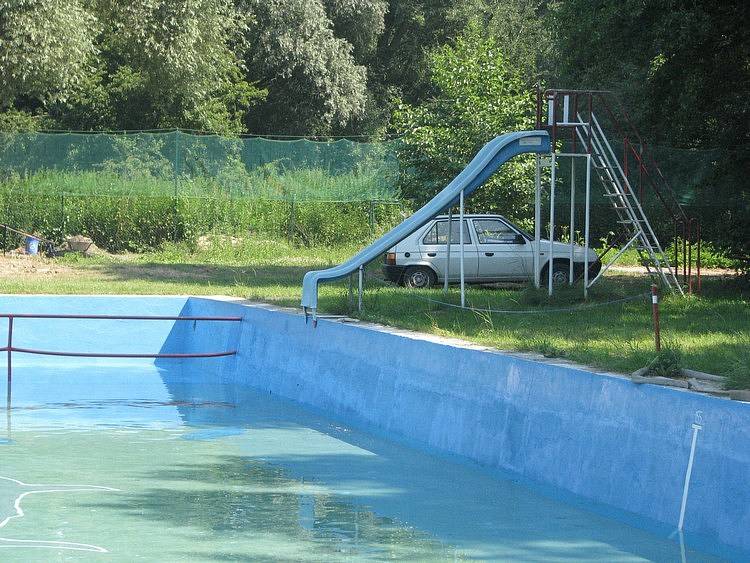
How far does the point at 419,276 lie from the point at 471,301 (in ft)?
16.2

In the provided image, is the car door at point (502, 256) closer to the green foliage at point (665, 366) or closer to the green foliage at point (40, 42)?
the green foliage at point (665, 366)

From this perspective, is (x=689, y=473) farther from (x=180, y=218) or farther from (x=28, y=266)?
(x=180, y=218)

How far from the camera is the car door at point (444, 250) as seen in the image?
24484 mm

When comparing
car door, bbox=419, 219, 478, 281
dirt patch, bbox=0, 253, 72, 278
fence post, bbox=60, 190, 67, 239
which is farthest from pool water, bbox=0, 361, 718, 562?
fence post, bbox=60, 190, 67, 239

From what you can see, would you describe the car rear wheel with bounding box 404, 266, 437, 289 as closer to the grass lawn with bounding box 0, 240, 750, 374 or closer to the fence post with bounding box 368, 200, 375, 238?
the grass lawn with bounding box 0, 240, 750, 374

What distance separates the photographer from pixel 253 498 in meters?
11.7

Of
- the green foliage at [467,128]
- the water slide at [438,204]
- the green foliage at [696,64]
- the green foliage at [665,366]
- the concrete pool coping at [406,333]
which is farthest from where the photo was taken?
the green foliage at [467,128]

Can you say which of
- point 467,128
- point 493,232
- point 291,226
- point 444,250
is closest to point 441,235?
point 444,250

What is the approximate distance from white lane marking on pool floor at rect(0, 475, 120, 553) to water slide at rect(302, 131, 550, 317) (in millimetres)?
5949

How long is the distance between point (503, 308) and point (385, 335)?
154 inches

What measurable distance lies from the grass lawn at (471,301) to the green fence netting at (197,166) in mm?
2296

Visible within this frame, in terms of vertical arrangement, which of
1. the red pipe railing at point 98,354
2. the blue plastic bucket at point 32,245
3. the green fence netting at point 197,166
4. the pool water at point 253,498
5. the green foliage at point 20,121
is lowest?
the pool water at point 253,498

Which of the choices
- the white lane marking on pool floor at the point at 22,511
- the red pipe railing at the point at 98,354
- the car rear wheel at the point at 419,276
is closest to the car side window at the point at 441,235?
the car rear wheel at the point at 419,276

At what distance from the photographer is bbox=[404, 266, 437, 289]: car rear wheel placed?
968 inches
